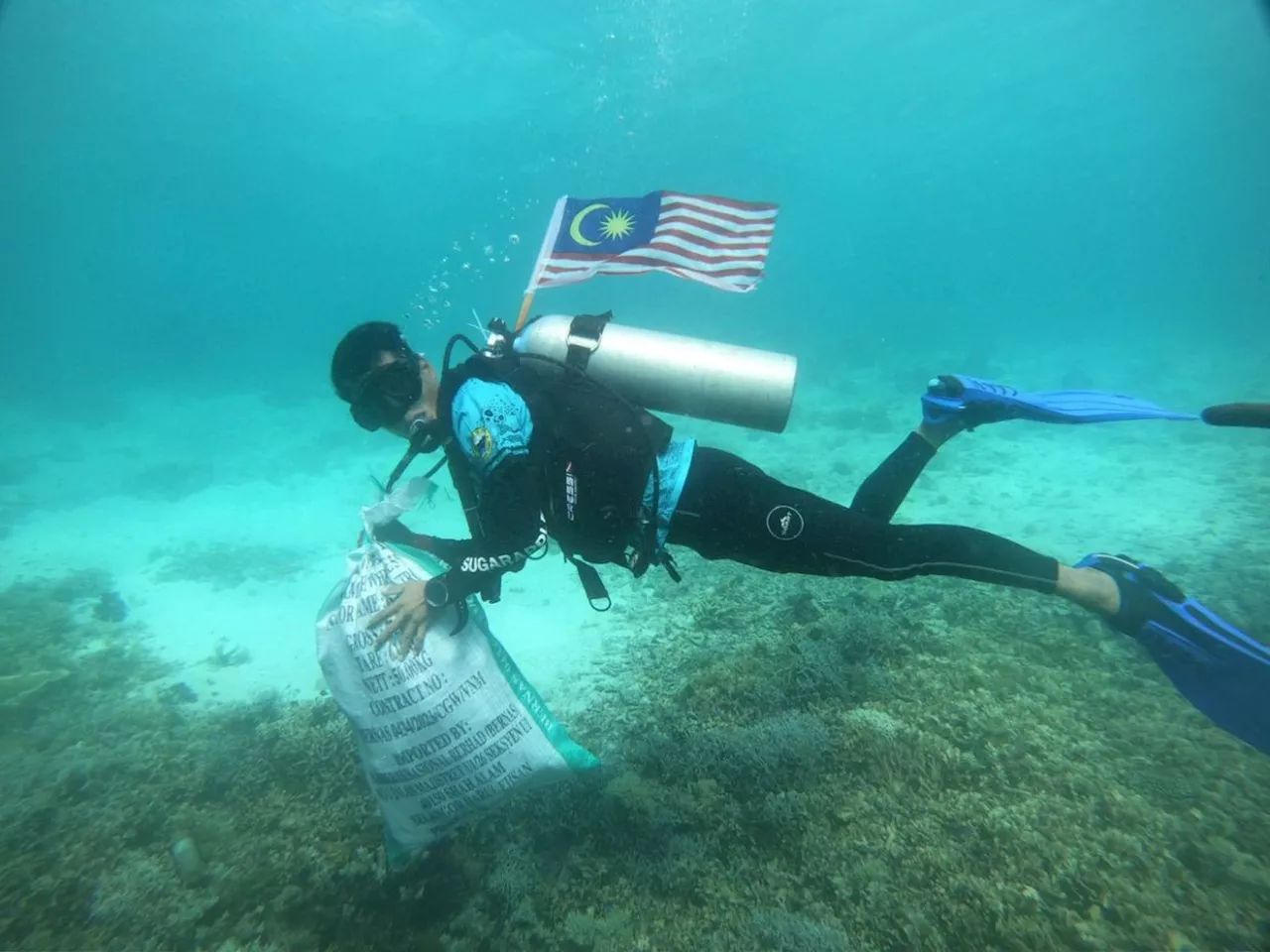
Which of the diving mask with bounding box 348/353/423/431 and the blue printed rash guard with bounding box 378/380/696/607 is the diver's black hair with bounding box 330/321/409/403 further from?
the blue printed rash guard with bounding box 378/380/696/607

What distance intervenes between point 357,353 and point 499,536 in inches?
51.0

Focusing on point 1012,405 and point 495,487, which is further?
point 1012,405

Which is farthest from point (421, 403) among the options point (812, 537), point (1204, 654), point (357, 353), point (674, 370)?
point (1204, 654)

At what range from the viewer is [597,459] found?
3090mm

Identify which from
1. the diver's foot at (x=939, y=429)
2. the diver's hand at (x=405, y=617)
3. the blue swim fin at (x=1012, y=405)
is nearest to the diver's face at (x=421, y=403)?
the diver's hand at (x=405, y=617)

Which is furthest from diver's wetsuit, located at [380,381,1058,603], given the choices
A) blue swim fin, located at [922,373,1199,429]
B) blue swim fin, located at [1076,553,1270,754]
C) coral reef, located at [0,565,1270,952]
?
coral reef, located at [0,565,1270,952]

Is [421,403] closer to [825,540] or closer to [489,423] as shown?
[489,423]

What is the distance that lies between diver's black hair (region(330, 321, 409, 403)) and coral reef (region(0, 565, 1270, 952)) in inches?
117

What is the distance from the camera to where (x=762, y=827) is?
3363 mm

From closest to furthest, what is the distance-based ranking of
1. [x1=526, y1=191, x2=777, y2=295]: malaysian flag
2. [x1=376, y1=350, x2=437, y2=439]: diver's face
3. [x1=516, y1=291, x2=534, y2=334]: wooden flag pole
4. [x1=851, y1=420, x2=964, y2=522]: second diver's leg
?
[x1=376, y1=350, x2=437, y2=439]: diver's face < [x1=516, y1=291, x2=534, y2=334]: wooden flag pole < [x1=851, y1=420, x2=964, y2=522]: second diver's leg < [x1=526, y1=191, x2=777, y2=295]: malaysian flag

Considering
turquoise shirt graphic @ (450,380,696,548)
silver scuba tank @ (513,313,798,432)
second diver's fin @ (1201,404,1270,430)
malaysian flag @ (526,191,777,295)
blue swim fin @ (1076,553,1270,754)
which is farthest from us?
malaysian flag @ (526,191,777,295)

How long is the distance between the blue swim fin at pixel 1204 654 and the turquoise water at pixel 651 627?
402 mm

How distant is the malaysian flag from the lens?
14.8 feet

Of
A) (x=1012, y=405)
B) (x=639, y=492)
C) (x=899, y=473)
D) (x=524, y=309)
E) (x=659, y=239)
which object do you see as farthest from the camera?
(x=659, y=239)
